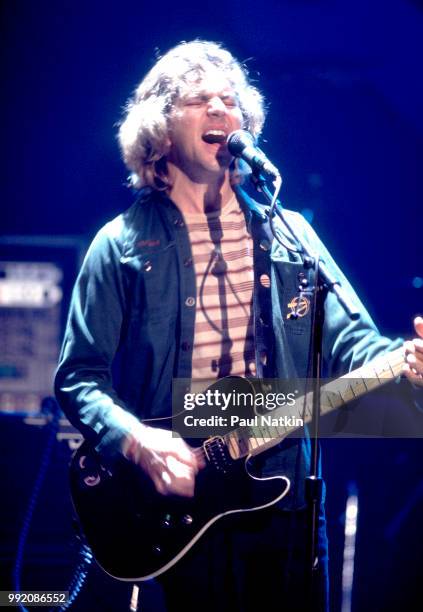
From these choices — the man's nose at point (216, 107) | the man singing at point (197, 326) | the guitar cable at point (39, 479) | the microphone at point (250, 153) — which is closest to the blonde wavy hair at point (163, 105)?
the man singing at point (197, 326)

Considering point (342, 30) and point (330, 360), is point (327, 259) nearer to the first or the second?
point (330, 360)

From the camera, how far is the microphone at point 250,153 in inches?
71.5

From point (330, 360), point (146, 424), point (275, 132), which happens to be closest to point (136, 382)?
point (146, 424)

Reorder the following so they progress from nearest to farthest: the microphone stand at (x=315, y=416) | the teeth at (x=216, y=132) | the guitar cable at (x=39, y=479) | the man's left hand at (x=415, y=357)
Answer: the microphone stand at (x=315, y=416) < the man's left hand at (x=415, y=357) < the teeth at (x=216, y=132) < the guitar cable at (x=39, y=479)

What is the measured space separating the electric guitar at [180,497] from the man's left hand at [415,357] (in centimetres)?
5

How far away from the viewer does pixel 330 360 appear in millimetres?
2168

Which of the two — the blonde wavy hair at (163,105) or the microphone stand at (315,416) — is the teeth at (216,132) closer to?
the blonde wavy hair at (163,105)

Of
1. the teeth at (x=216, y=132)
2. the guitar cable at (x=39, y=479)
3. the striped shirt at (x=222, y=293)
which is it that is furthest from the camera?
the guitar cable at (x=39, y=479)

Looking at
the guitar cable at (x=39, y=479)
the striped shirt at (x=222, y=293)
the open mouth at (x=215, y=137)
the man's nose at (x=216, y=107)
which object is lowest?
the guitar cable at (x=39, y=479)

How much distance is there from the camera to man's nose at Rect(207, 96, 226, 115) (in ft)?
7.46

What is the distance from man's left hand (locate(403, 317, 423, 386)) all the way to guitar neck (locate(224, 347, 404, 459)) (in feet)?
0.31

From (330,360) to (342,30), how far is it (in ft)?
6.38

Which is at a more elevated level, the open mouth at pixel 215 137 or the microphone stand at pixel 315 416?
the open mouth at pixel 215 137

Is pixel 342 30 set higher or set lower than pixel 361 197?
higher
